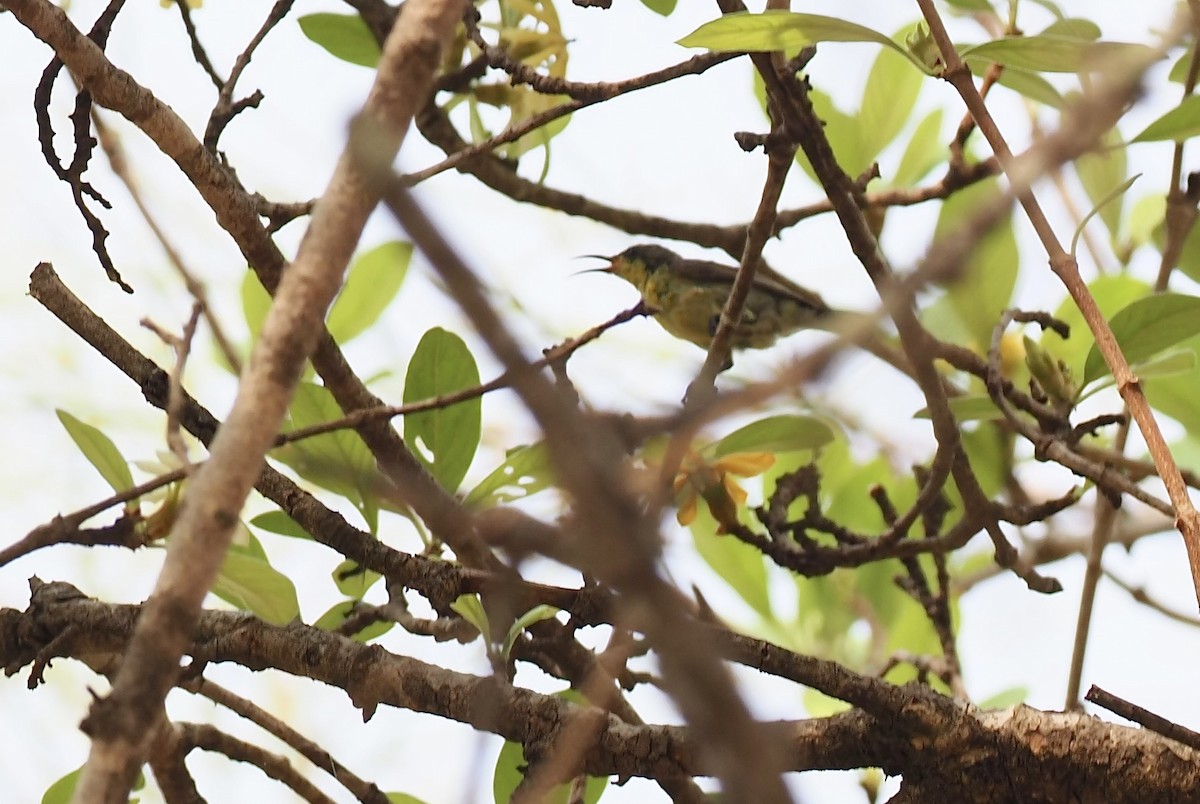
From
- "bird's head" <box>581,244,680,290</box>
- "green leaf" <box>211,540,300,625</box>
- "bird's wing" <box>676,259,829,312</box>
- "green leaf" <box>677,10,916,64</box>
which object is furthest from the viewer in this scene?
"bird's head" <box>581,244,680,290</box>

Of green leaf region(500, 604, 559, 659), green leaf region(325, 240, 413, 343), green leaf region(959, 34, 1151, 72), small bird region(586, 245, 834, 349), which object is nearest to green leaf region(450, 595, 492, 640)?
green leaf region(500, 604, 559, 659)

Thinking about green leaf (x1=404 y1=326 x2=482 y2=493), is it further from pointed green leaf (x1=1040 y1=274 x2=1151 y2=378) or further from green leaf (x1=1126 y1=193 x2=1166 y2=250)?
green leaf (x1=1126 y1=193 x2=1166 y2=250)

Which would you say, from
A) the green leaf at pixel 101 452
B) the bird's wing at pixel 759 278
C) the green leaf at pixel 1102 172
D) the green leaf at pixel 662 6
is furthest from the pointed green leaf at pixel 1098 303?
the green leaf at pixel 101 452

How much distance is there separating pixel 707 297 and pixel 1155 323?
70 centimetres

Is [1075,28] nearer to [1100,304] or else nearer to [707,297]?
[1100,304]

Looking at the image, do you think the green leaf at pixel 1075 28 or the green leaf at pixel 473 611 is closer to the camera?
the green leaf at pixel 473 611

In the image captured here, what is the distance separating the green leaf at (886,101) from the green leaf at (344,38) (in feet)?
1.23

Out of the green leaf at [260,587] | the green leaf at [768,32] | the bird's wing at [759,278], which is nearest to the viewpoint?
the green leaf at [768,32]

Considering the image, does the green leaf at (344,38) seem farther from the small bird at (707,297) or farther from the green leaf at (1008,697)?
the green leaf at (1008,697)

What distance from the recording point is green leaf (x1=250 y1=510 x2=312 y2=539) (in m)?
0.68

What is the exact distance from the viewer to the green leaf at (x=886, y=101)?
0.92 meters

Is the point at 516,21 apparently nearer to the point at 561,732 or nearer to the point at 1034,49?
the point at 1034,49

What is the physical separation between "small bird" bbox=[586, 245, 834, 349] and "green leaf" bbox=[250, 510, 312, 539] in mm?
459

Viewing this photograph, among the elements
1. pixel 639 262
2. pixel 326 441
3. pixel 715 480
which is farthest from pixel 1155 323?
pixel 639 262
